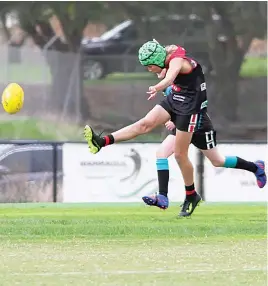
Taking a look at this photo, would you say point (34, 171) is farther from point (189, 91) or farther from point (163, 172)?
point (189, 91)

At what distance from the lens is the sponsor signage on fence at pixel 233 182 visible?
15930 millimetres

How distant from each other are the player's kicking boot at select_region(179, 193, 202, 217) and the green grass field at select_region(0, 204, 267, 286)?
126 millimetres

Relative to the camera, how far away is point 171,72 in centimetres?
1058

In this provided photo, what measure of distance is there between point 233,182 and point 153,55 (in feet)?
18.1

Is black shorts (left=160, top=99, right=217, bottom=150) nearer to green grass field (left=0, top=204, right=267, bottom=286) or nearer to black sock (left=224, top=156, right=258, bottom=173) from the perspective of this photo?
black sock (left=224, top=156, right=258, bottom=173)

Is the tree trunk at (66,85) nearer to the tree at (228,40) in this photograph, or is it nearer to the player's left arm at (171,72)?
the tree at (228,40)

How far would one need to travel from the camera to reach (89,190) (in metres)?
15.9

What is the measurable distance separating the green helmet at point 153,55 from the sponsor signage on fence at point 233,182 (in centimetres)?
525

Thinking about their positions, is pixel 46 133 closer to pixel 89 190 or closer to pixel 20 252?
pixel 89 190

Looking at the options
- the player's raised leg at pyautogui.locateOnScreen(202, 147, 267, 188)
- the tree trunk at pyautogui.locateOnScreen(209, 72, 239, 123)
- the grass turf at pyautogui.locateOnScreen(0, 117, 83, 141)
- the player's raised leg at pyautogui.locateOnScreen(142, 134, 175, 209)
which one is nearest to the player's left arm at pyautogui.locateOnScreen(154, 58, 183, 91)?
the player's raised leg at pyautogui.locateOnScreen(142, 134, 175, 209)

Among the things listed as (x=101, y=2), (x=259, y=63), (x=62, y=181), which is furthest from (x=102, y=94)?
(x=62, y=181)

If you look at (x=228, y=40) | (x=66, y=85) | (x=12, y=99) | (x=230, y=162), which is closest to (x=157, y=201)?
(x=230, y=162)

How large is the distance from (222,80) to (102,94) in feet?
13.3

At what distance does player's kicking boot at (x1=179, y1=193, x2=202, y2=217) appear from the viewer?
11578 mm
